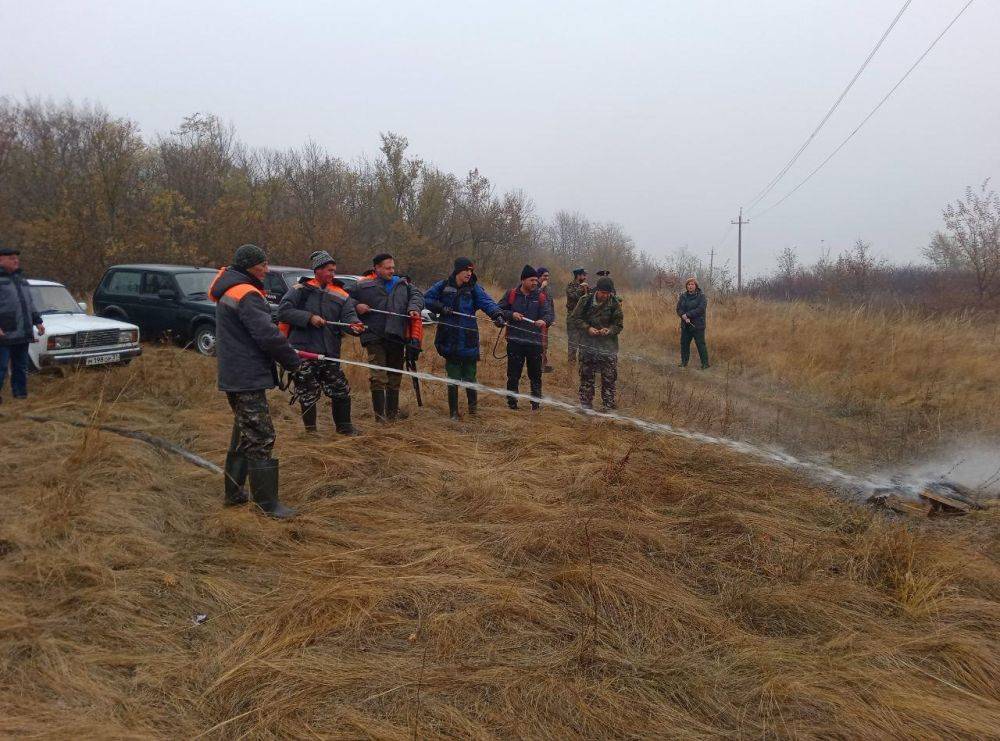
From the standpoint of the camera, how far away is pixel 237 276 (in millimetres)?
4070

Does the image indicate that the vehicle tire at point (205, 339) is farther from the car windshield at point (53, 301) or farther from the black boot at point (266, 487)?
the black boot at point (266, 487)

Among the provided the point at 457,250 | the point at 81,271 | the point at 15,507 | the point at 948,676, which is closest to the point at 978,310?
the point at 948,676

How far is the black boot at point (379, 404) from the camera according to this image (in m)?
6.48

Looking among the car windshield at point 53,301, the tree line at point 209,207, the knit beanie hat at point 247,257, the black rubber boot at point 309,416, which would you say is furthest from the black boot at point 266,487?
the tree line at point 209,207

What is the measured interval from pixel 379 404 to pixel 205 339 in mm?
5112

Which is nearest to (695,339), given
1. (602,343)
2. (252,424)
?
(602,343)

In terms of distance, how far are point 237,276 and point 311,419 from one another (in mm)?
2171

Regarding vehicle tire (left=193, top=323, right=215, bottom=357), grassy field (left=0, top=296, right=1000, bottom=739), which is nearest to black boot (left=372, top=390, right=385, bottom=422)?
grassy field (left=0, top=296, right=1000, bottom=739)

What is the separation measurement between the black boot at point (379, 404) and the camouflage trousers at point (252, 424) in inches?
90.6

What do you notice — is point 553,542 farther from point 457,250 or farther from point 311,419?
point 457,250

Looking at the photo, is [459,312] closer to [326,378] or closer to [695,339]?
[326,378]

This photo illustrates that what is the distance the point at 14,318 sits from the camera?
22.6 feet

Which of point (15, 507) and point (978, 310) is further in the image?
point (978, 310)

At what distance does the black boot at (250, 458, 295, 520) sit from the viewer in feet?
13.4
